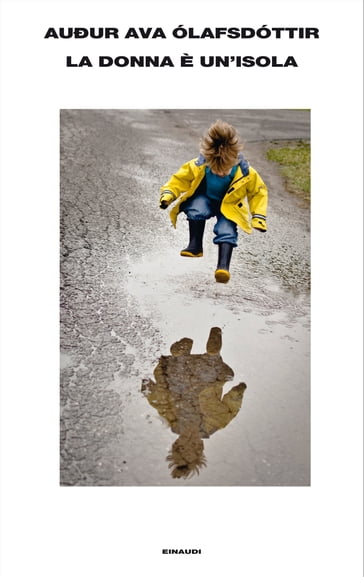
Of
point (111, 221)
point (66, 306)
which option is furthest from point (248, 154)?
point (66, 306)

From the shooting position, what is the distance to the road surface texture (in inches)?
126

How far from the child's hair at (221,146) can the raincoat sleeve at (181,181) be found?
6.5 inches

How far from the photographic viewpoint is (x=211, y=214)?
183 inches

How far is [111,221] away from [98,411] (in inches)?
101

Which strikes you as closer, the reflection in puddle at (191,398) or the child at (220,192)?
the reflection in puddle at (191,398)

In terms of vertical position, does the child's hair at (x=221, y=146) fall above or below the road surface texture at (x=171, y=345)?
above

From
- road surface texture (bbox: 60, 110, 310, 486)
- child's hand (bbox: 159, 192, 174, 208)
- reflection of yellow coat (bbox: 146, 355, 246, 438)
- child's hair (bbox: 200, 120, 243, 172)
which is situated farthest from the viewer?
child's hand (bbox: 159, 192, 174, 208)

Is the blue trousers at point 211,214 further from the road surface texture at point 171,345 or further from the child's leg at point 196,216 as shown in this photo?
the road surface texture at point 171,345

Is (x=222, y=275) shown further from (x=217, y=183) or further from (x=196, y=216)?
(x=217, y=183)

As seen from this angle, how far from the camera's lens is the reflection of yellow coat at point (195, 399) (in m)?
3.42

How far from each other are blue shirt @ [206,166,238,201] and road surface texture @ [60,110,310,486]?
0.67 metres

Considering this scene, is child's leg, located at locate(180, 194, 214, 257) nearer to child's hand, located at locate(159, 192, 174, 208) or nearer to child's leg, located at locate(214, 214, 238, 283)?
child's leg, located at locate(214, 214, 238, 283)

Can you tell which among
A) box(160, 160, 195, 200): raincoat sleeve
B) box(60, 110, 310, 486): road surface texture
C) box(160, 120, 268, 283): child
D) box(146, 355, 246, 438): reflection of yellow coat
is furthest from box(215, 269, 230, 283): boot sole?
box(146, 355, 246, 438): reflection of yellow coat

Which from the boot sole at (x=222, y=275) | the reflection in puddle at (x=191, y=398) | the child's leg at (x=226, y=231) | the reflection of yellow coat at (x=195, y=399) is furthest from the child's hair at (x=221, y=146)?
the reflection of yellow coat at (x=195, y=399)
